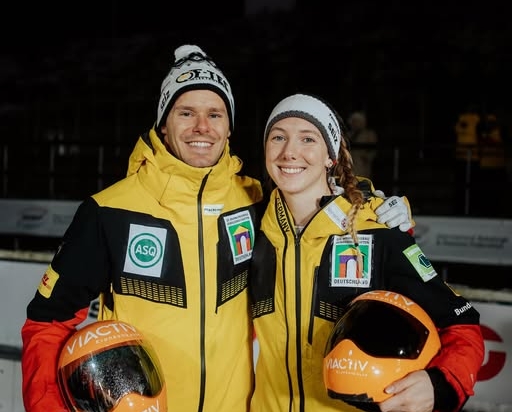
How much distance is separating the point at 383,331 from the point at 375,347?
0.18ft

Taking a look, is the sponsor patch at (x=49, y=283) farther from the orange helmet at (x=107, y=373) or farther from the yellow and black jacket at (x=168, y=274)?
the orange helmet at (x=107, y=373)

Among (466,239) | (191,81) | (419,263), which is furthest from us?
(466,239)

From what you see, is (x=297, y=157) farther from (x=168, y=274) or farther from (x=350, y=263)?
(x=168, y=274)

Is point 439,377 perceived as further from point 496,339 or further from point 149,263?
point 496,339

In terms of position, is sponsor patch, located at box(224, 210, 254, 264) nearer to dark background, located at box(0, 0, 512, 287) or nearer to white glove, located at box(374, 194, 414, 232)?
white glove, located at box(374, 194, 414, 232)

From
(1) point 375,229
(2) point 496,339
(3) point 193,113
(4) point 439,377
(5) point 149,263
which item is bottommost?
(2) point 496,339

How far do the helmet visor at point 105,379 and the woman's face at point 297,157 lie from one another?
0.80m

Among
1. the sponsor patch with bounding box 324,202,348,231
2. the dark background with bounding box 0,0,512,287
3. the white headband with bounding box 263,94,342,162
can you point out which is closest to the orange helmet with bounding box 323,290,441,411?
the sponsor patch with bounding box 324,202,348,231

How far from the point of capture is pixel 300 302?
2312mm

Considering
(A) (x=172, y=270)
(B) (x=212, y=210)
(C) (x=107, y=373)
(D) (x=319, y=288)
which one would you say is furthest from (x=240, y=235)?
(C) (x=107, y=373)

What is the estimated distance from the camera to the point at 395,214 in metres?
2.28

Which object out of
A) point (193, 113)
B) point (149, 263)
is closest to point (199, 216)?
point (149, 263)

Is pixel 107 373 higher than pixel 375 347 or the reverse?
the reverse

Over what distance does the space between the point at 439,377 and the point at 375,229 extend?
0.55 metres
